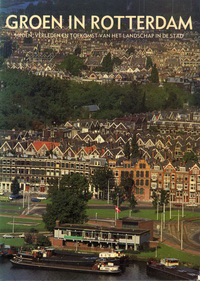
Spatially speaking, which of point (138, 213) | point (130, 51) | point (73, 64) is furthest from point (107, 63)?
point (138, 213)

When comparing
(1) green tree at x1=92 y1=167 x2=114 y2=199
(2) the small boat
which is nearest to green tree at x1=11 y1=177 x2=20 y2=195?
(1) green tree at x1=92 y1=167 x2=114 y2=199

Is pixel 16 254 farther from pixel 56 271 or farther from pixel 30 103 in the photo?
pixel 30 103

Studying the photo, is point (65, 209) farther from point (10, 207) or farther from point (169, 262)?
point (10, 207)

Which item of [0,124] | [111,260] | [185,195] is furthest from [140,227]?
[0,124]

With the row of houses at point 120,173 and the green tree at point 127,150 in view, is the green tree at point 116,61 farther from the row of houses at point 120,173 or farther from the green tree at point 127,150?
the row of houses at point 120,173

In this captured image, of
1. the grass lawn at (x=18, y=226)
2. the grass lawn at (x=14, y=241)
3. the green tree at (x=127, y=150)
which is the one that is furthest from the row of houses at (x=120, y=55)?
the grass lawn at (x=14, y=241)

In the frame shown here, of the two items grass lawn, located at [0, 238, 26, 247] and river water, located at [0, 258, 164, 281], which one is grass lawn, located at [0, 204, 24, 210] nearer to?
grass lawn, located at [0, 238, 26, 247]
